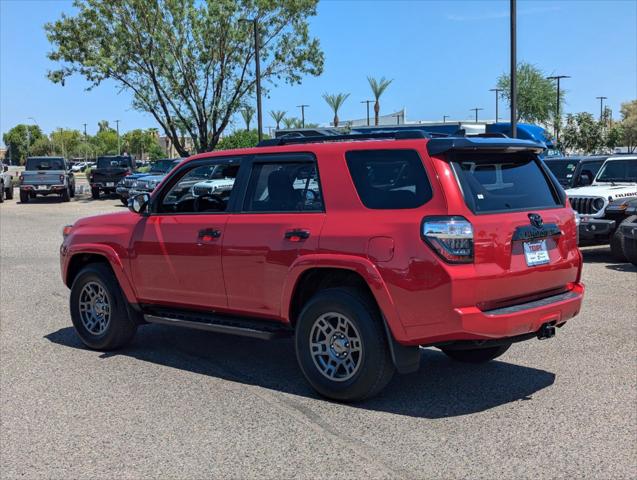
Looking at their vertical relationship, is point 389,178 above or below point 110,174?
below

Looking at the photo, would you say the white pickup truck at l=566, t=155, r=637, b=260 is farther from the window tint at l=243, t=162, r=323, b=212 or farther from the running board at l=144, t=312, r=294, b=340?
the running board at l=144, t=312, r=294, b=340

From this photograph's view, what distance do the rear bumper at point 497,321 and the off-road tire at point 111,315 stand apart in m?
3.05

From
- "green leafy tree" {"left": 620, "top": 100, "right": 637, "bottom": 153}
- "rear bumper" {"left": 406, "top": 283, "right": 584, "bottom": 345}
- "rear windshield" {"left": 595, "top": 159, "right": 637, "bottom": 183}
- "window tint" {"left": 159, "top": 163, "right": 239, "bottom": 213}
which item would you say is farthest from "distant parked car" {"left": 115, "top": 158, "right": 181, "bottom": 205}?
"green leafy tree" {"left": 620, "top": 100, "right": 637, "bottom": 153}

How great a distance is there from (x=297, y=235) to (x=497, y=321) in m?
1.56

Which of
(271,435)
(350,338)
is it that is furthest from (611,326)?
(271,435)

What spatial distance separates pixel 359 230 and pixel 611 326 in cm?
392

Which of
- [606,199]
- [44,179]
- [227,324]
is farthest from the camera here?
[44,179]

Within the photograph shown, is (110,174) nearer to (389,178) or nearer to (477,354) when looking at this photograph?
(477,354)

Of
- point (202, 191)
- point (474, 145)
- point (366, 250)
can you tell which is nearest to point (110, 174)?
point (202, 191)

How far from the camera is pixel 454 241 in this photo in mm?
4914

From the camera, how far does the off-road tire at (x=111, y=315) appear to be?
→ 698 cm

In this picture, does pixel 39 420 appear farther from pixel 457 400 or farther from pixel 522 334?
pixel 522 334

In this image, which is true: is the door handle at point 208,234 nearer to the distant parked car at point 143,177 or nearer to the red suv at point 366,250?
the red suv at point 366,250

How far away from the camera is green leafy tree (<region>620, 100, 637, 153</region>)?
282 ft
